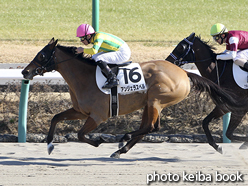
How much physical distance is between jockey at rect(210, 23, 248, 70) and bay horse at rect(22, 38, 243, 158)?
1.54ft

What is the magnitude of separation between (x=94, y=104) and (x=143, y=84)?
2.21ft

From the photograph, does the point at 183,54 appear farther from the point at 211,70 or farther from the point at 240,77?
the point at 240,77

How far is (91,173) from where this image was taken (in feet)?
14.5

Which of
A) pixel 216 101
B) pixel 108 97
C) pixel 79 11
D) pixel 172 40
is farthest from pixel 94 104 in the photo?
pixel 79 11

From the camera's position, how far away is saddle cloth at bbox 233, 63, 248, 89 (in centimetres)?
540

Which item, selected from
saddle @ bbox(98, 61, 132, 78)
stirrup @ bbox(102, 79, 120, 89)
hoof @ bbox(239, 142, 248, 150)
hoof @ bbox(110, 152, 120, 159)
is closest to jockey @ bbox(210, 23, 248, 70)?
hoof @ bbox(239, 142, 248, 150)

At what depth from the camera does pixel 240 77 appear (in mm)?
5410

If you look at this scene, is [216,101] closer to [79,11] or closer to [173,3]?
[79,11]

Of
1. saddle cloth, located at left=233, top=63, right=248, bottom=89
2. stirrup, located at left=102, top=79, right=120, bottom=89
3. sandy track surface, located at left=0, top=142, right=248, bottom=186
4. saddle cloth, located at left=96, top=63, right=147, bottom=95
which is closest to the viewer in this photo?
sandy track surface, located at left=0, top=142, right=248, bottom=186

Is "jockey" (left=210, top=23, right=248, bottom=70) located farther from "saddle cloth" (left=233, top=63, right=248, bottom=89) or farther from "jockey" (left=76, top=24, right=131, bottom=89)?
"jockey" (left=76, top=24, right=131, bottom=89)

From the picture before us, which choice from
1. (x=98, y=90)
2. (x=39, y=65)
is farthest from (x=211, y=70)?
(x=39, y=65)

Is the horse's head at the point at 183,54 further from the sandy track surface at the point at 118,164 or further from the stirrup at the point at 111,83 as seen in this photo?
the sandy track surface at the point at 118,164

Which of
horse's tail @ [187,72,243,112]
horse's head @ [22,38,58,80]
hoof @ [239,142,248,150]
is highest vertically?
horse's head @ [22,38,58,80]

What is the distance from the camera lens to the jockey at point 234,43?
5.31m
